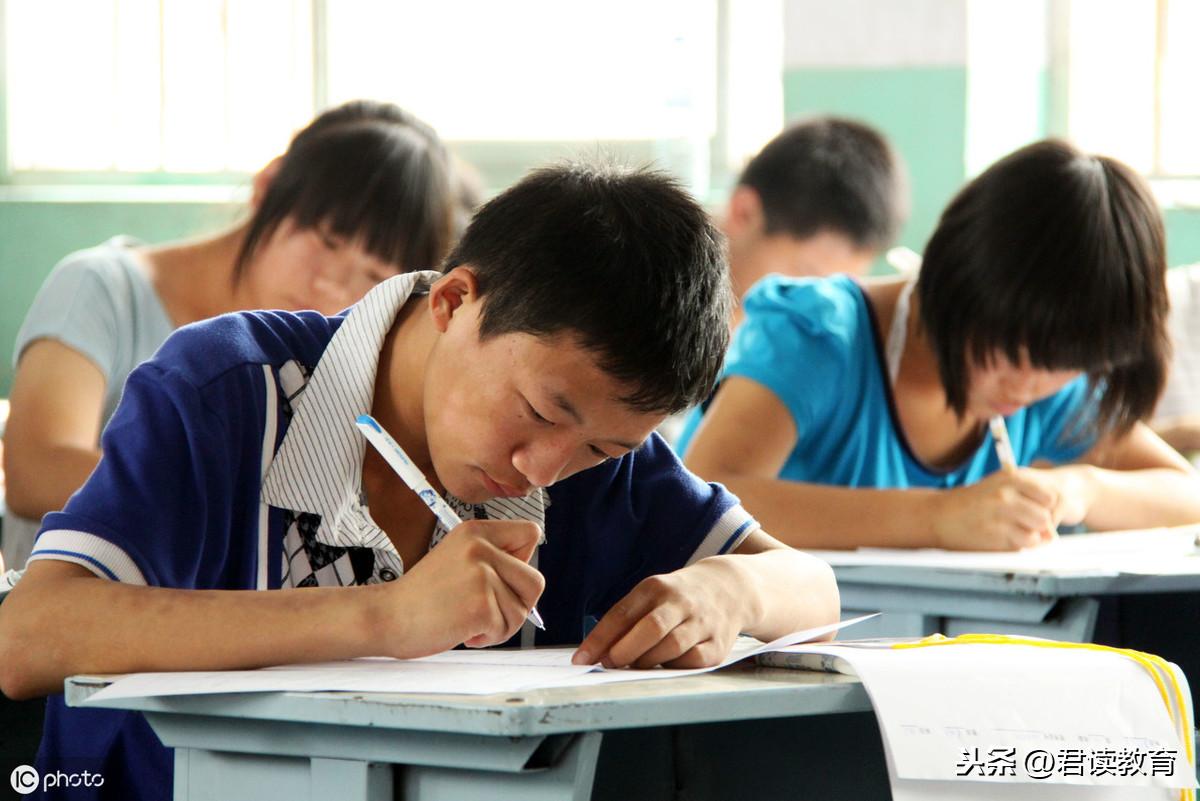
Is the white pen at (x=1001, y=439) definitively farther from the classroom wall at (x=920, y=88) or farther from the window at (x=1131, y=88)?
the window at (x=1131, y=88)

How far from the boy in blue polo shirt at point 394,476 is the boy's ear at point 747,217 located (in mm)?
2079

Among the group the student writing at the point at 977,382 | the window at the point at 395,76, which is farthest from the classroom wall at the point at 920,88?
the student writing at the point at 977,382

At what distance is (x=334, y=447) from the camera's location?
4.09 ft

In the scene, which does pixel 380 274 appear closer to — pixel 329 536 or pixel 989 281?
pixel 989 281

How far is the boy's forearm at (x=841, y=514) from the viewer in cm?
201

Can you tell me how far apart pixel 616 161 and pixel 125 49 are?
4144 millimetres

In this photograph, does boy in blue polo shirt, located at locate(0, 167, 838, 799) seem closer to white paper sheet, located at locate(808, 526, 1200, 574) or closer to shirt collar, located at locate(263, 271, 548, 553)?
shirt collar, located at locate(263, 271, 548, 553)

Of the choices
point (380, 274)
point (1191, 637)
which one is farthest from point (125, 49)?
point (1191, 637)

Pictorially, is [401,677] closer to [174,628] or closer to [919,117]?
[174,628]

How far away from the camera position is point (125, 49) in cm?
501

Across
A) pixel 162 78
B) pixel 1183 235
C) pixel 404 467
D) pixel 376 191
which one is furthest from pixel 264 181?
pixel 1183 235

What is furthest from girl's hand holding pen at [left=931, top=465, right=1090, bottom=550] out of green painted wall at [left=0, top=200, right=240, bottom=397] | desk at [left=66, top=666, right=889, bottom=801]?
green painted wall at [left=0, top=200, right=240, bottom=397]

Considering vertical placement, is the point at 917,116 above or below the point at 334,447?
above

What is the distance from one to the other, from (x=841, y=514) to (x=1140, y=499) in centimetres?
53
